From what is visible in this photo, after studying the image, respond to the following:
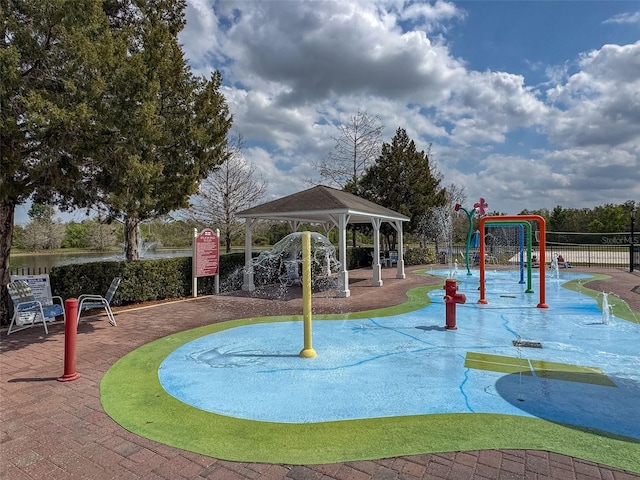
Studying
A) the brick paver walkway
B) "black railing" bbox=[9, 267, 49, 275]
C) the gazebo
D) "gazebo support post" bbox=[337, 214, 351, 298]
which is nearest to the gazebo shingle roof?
the gazebo

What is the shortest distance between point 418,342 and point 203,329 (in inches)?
187

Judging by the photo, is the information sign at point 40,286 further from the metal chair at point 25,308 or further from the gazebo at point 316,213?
the gazebo at point 316,213

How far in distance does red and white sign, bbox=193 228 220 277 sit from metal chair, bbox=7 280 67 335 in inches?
191

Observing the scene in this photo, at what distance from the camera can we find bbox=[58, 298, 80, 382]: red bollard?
17.9ft

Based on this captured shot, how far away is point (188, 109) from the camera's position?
12.5 meters

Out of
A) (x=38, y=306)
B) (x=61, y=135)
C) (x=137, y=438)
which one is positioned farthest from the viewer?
(x=38, y=306)

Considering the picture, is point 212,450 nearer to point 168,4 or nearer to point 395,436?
point 395,436

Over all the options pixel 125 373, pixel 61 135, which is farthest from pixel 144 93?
pixel 125 373

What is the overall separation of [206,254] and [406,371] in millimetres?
9202

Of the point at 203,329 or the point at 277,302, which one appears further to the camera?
the point at 277,302

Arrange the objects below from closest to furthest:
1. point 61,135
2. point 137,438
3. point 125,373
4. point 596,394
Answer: point 137,438
point 596,394
point 125,373
point 61,135

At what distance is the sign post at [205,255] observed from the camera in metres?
13.0

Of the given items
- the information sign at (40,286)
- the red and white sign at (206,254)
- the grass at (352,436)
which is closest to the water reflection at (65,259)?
the information sign at (40,286)

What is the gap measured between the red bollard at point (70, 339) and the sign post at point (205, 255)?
7321mm
